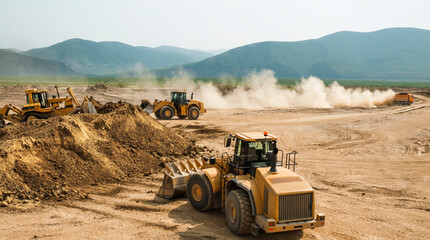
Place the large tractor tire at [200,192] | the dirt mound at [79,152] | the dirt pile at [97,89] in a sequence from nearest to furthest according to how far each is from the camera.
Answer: the large tractor tire at [200,192] < the dirt mound at [79,152] < the dirt pile at [97,89]

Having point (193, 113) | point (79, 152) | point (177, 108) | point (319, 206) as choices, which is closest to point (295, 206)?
point (319, 206)

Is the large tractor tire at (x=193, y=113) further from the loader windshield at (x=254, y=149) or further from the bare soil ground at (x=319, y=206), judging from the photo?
the loader windshield at (x=254, y=149)

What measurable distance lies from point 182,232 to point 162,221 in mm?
944

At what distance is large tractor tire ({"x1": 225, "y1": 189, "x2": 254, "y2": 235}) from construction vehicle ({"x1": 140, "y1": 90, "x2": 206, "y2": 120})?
21567mm

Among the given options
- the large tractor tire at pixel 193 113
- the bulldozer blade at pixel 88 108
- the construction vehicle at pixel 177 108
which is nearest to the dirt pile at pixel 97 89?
the construction vehicle at pixel 177 108

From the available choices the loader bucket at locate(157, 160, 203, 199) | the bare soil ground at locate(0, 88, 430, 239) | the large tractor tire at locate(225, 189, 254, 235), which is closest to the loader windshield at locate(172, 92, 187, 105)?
the bare soil ground at locate(0, 88, 430, 239)

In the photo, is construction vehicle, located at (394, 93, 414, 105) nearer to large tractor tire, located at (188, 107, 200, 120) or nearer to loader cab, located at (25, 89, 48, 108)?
large tractor tire, located at (188, 107, 200, 120)

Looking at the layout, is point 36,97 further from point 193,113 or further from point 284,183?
point 284,183

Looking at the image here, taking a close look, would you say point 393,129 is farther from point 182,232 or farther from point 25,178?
point 25,178

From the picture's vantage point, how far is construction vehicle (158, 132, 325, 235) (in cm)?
727

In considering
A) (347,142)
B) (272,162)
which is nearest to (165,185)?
(272,162)

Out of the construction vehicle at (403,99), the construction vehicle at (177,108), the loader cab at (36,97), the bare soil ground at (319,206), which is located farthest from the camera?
the construction vehicle at (403,99)

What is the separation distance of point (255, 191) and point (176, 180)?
3.60 metres

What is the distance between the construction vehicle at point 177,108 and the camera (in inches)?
1155
